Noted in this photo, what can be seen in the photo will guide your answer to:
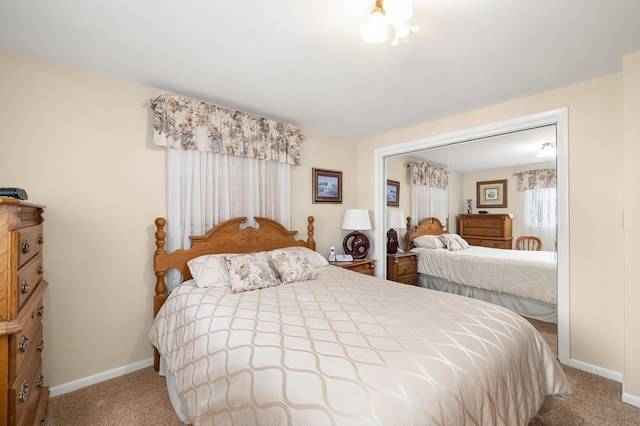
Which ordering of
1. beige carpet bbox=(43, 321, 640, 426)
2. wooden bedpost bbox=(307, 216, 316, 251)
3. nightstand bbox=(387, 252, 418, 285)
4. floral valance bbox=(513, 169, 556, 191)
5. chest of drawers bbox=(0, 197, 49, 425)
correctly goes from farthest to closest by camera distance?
nightstand bbox=(387, 252, 418, 285)
wooden bedpost bbox=(307, 216, 316, 251)
floral valance bbox=(513, 169, 556, 191)
beige carpet bbox=(43, 321, 640, 426)
chest of drawers bbox=(0, 197, 49, 425)

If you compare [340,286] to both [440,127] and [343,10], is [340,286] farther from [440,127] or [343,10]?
[440,127]

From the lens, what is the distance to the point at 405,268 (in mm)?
3707

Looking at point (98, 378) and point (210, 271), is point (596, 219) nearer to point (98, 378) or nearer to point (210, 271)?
point (210, 271)

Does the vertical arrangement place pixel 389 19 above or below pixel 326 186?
above

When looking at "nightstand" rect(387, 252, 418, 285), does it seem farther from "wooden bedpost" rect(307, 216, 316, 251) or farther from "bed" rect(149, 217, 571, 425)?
"bed" rect(149, 217, 571, 425)

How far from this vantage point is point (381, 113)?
9.88 feet

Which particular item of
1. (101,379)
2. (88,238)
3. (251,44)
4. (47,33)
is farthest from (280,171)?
(101,379)

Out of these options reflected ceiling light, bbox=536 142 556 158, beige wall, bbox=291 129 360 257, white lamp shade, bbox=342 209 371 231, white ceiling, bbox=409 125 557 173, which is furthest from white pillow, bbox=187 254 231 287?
reflected ceiling light, bbox=536 142 556 158

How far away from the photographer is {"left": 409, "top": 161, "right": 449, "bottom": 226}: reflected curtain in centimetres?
340

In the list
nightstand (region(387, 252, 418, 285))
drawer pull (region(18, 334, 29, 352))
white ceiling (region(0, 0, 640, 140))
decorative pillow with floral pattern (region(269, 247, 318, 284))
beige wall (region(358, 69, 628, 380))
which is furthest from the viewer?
nightstand (region(387, 252, 418, 285))

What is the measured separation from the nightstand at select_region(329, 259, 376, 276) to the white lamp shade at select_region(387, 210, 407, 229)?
0.59m

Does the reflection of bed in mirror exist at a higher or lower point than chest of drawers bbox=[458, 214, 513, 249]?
lower

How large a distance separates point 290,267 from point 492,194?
2.37m

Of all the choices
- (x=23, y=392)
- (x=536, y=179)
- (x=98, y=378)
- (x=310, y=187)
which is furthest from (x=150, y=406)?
(x=536, y=179)
